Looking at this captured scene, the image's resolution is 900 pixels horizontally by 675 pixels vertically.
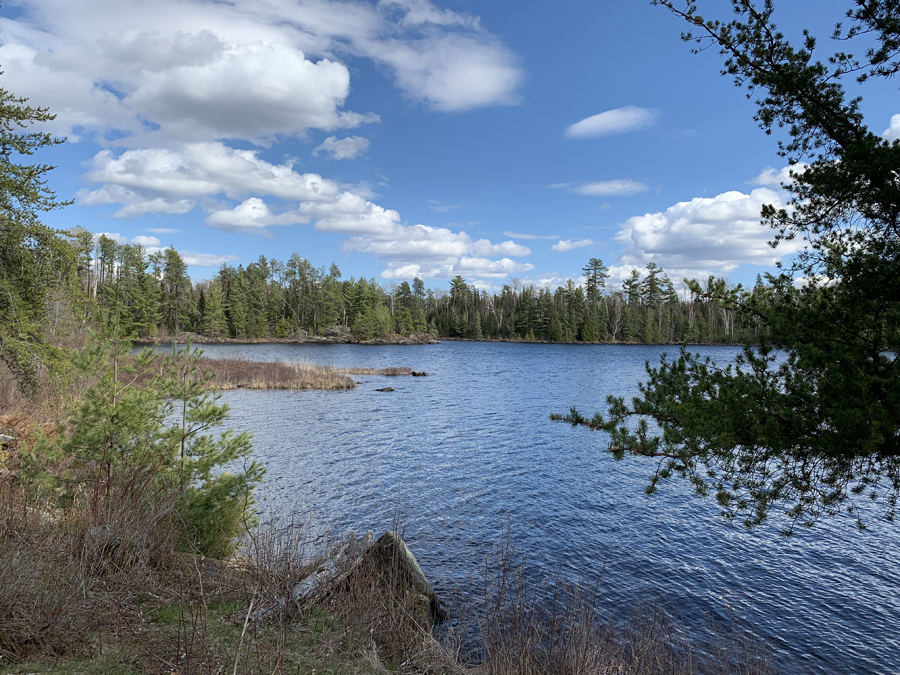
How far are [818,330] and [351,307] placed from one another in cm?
10462

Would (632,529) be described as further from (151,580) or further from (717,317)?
(717,317)

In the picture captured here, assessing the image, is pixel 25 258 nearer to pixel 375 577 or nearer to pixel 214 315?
pixel 375 577

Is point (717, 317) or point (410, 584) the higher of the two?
point (717, 317)

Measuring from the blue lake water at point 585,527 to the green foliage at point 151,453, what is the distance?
1591 mm

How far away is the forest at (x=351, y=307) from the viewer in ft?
292

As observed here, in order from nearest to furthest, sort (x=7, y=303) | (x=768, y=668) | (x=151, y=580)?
(x=151, y=580)
(x=768, y=668)
(x=7, y=303)

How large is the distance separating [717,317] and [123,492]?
113 metres

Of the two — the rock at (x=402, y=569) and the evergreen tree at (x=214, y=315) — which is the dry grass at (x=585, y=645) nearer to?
the rock at (x=402, y=569)

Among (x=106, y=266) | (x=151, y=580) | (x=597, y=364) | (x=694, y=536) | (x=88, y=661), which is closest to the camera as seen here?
(x=88, y=661)

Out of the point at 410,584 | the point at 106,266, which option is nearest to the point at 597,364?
the point at 410,584

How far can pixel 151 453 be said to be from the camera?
7.73 metres

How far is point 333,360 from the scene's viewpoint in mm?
61406

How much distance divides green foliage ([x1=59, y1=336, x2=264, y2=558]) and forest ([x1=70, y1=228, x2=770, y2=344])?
80161mm

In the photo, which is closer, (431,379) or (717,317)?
(431,379)
